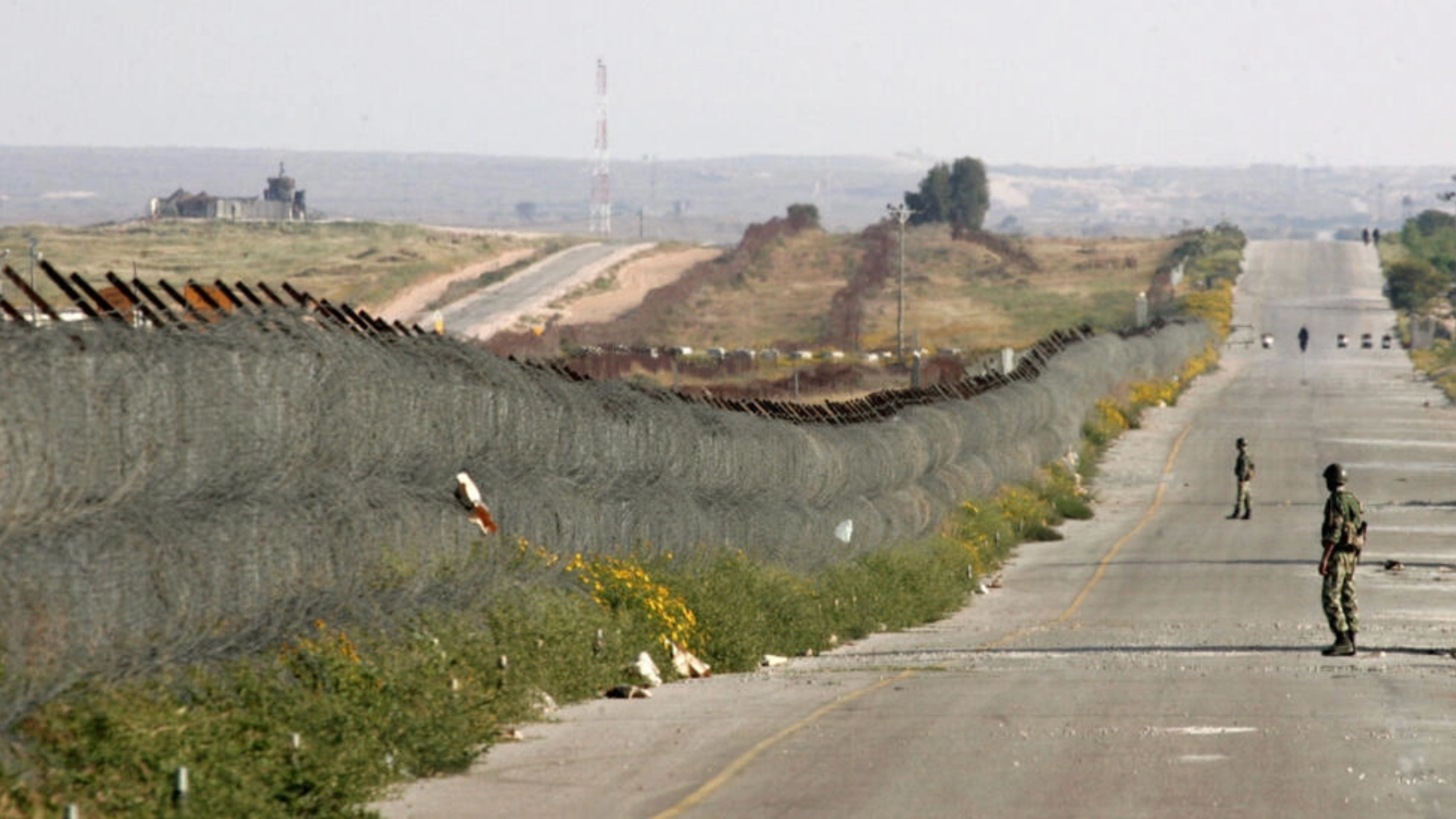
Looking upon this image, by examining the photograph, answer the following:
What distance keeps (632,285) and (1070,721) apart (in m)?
150

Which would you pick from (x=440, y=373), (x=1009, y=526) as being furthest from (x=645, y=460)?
(x=1009, y=526)

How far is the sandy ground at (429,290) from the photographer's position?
Answer: 13662 centimetres

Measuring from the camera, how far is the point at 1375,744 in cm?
1684

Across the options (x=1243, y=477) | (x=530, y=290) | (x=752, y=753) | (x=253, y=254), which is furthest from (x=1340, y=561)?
(x=253, y=254)

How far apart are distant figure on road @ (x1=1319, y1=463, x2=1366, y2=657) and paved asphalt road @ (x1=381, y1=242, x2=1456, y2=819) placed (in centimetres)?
60

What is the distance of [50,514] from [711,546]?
15976mm

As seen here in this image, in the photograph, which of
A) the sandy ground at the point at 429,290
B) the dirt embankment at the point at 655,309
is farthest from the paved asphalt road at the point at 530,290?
the dirt embankment at the point at 655,309

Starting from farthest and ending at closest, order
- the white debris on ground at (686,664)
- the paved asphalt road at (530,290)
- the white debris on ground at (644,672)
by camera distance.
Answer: the paved asphalt road at (530,290) → the white debris on ground at (686,664) → the white debris on ground at (644,672)

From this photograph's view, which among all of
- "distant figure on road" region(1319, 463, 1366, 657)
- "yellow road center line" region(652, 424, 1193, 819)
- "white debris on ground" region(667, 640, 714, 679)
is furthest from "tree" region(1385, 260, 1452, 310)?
"white debris on ground" region(667, 640, 714, 679)

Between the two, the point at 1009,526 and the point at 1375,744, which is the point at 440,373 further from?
the point at 1009,526

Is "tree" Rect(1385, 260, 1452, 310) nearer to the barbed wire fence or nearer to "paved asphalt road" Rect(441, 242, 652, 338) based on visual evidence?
"paved asphalt road" Rect(441, 242, 652, 338)

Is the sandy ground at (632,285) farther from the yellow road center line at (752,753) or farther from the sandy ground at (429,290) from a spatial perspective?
the yellow road center line at (752,753)

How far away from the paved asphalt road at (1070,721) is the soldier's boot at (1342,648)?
0.47 meters

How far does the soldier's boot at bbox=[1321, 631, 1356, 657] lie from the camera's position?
2555 cm
